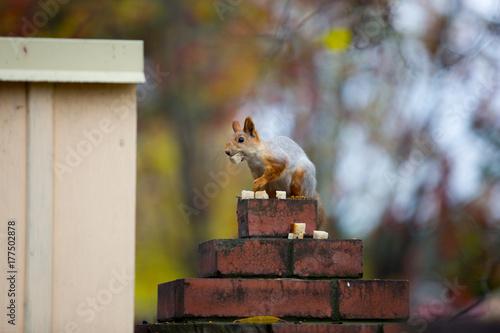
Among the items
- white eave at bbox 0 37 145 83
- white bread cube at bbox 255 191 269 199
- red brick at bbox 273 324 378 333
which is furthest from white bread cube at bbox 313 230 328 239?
white eave at bbox 0 37 145 83

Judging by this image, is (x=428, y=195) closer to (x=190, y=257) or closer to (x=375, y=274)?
(x=375, y=274)

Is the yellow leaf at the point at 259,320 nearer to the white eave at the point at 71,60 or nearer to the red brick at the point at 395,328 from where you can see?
the red brick at the point at 395,328

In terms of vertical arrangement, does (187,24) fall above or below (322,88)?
above

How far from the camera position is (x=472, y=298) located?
8.26 meters

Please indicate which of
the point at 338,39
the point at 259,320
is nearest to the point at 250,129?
the point at 259,320

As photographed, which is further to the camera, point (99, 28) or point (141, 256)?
point (141, 256)

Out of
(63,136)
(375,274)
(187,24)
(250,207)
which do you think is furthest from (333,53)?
(63,136)

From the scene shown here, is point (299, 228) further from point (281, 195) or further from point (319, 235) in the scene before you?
point (281, 195)

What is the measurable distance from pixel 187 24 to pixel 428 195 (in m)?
3.11

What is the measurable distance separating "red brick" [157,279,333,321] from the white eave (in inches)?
41.6

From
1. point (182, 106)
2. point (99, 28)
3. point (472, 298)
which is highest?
point (99, 28)

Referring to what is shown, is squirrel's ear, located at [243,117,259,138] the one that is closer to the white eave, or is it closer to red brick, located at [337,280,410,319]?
red brick, located at [337,280,410,319]

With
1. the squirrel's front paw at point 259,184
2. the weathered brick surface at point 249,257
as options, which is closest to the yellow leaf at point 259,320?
the weathered brick surface at point 249,257

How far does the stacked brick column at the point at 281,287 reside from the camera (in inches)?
159
